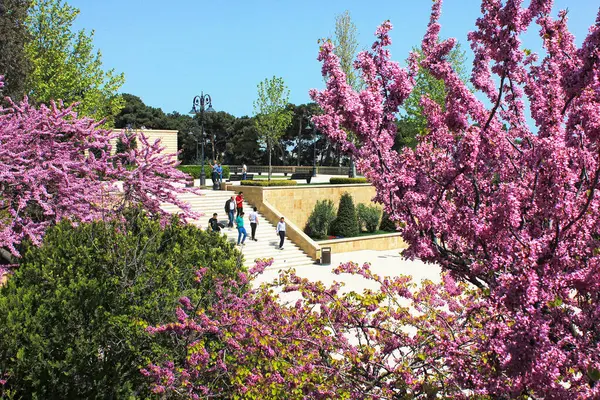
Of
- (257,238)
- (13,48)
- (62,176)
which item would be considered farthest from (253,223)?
(62,176)

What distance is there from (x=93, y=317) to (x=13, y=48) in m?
18.4

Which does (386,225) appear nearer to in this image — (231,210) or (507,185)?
(231,210)

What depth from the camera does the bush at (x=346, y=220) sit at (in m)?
26.5

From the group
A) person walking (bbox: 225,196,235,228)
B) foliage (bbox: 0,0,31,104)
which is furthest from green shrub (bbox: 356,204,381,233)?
foliage (bbox: 0,0,31,104)

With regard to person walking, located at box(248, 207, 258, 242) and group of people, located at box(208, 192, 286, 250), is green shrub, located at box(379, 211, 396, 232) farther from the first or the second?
person walking, located at box(248, 207, 258, 242)

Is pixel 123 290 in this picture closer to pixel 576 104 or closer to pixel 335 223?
pixel 576 104

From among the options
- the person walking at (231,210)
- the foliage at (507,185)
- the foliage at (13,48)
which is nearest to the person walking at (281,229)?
the person walking at (231,210)

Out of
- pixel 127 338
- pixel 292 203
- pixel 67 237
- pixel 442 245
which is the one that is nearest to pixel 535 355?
pixel 442 245

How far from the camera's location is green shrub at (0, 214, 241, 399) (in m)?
6.08

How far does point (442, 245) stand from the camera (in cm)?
534

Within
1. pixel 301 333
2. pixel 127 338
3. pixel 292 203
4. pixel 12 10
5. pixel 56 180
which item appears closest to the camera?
pixel 301 333

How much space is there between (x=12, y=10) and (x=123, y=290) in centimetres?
1956

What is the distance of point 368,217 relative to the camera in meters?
28.1

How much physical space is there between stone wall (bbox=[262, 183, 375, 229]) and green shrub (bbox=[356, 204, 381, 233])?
3.51 feet
